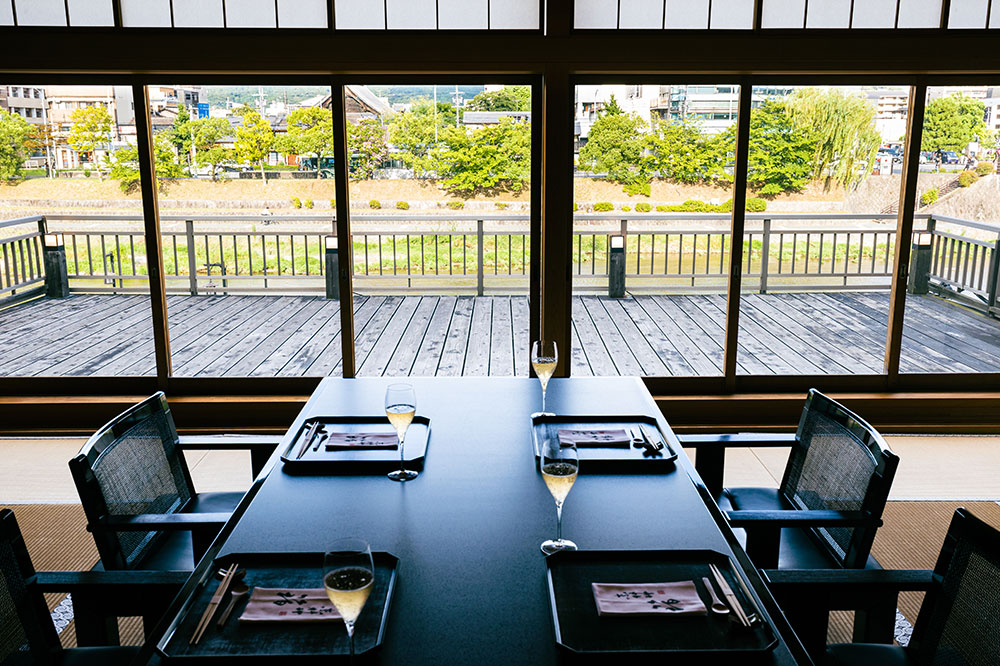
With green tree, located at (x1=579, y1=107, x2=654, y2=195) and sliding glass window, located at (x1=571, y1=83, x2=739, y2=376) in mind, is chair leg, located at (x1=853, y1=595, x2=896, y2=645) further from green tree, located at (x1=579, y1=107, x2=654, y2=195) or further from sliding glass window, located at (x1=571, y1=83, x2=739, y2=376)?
green tree, located at (x1=579, y1=107, x2=654, y2=195)

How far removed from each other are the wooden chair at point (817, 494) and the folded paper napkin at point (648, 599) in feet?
1.75

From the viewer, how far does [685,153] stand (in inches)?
169

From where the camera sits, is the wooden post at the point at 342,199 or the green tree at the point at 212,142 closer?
the wooden post at the point at 342,199

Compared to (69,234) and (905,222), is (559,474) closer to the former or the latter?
(905,222)

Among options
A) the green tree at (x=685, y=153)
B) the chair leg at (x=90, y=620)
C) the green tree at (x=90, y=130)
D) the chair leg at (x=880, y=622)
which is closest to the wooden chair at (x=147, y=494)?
the chair leg at (x=90, y=620)

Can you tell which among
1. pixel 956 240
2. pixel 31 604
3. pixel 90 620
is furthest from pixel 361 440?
pixel 956 240

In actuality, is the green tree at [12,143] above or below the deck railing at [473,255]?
above

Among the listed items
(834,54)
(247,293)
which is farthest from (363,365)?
(834,54)

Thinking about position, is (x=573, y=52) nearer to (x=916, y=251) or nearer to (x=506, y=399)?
(x=506, y=399)

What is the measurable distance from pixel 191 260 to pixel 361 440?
4.51 meters

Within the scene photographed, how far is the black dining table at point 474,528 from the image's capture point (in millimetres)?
1268

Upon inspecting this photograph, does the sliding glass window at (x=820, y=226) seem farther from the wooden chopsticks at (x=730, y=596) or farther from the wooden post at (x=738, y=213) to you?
the wooden chopsticks at (x=730, y=596)

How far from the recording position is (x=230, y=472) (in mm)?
3729

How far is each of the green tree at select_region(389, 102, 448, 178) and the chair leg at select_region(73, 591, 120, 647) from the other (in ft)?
9.45
